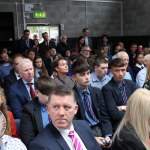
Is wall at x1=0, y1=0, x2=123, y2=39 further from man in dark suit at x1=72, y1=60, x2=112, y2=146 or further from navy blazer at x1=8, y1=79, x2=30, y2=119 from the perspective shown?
man in dark suit at x1=72, y1=60, x2=112, y2=146

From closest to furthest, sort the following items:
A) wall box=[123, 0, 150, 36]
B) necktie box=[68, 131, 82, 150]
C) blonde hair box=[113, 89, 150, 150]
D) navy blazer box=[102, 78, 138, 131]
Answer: blonde hair box=[113, 89, 150, 150]
necktie box=[68, 131, 82, 150]
navy blazer box=[102, 78, 138, 131]
wall box=[123, 0, 150, 36]

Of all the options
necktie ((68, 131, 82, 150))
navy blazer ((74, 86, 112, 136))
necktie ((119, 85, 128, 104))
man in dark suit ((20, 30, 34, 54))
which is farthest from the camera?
man in dark suit ((20, 30, 34, 54))

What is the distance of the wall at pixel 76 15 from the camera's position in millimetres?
9905

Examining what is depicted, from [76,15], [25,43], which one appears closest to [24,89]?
[25,43]

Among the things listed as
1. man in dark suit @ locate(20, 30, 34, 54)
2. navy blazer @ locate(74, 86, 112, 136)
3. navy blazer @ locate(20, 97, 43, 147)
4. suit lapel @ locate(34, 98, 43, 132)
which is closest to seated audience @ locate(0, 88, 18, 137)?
navy blazer @ locate(20, 97, 43, 147)

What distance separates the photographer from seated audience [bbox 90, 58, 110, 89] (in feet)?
13.0

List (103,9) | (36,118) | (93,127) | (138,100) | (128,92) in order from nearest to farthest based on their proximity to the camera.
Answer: (138,100)
(36,118)
(93,127)
(128,92)
(103,9)

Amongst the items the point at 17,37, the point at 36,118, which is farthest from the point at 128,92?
the point at 17,37

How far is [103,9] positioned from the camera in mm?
11672

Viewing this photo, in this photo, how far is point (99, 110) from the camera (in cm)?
312

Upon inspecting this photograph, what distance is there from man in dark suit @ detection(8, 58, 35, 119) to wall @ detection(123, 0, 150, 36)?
29.3 feet

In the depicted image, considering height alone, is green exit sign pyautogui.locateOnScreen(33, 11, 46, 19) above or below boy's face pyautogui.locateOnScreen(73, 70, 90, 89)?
above

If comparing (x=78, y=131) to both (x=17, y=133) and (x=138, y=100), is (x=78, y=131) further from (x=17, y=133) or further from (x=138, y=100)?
(x=17, y=133)

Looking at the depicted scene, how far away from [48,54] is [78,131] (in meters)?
5.93
